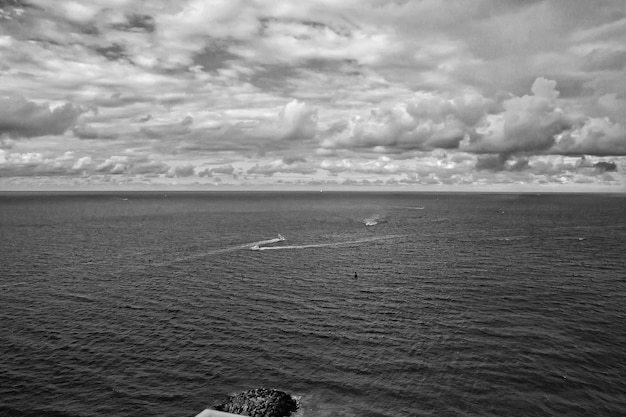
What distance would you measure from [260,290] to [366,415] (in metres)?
54.3

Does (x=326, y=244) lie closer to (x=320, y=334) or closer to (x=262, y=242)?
(x=262, y=242)

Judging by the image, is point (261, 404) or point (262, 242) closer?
point (261, 404)

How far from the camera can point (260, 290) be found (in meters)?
97.9

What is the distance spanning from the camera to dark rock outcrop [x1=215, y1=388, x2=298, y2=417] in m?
46.2

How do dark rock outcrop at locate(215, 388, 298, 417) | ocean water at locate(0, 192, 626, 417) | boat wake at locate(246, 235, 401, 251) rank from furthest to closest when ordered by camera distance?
boat wake at locate(246, 235, 401, 251), ocean water at locate(0, 192, 626, 417), dark rock outcrop at locate(215, 388, 298, 417)

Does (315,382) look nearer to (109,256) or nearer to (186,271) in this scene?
(186,271)

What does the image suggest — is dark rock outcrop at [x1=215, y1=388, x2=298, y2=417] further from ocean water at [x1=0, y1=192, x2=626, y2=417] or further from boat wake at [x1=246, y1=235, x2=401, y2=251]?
boat wake at [x1=246, y1=235, x2=401, y2=251]

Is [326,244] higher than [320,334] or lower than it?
higher

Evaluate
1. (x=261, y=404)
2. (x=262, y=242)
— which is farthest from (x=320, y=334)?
(x=262, y=242)

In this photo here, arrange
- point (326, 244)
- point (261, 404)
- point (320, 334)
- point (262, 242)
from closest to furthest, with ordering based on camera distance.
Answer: point (261, 404)
point (320, 334)
point (326, 244)
point (262, 242)

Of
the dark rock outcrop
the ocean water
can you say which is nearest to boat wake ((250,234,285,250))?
the ocean water

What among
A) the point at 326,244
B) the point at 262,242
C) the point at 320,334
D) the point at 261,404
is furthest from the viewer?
the point at 262,242

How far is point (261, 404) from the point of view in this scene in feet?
155

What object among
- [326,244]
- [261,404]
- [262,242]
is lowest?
[261,404]
